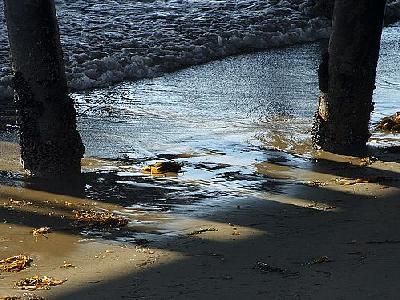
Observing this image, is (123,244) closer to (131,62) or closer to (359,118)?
(359,118)

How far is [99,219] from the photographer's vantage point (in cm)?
453

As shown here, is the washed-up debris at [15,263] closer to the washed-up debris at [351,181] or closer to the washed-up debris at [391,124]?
the washed-up debris at [351,181]

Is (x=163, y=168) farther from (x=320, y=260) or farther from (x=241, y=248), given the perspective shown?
(x=320, y=260)

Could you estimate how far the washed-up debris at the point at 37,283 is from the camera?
3.50 metres

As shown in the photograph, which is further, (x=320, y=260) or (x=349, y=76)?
(x=349, y=76)

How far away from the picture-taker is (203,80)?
1044 cm

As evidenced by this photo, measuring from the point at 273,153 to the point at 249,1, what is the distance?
10969 mm

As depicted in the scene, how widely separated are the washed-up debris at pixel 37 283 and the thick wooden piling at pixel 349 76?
3.36m

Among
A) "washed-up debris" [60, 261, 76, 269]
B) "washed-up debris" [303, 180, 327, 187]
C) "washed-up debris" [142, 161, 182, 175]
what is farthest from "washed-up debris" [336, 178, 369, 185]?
"washed-up debris" [60, 261, 76, 269]

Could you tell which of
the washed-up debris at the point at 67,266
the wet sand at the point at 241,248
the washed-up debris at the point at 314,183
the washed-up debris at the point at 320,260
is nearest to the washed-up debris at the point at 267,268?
the wet sand at the point at 241,248

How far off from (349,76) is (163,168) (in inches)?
68.6

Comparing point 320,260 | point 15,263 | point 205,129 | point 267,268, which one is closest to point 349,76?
point 205,129

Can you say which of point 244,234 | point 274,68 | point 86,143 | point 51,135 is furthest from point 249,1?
point 244,234

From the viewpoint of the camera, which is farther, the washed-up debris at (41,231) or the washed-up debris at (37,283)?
the washed-up debris at (41,231)
